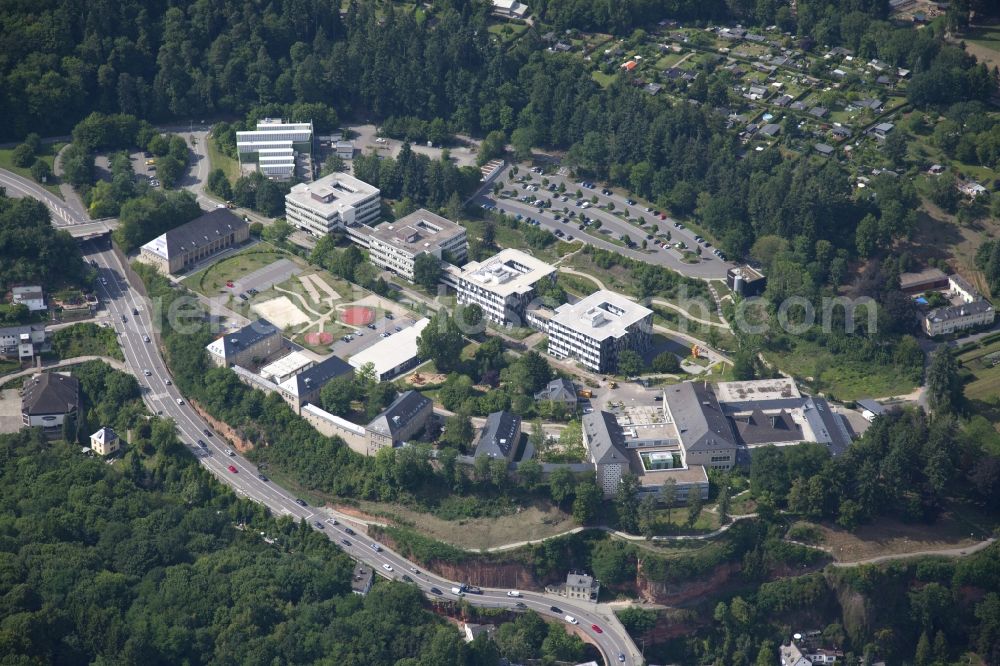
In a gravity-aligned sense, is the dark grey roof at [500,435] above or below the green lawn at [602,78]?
below

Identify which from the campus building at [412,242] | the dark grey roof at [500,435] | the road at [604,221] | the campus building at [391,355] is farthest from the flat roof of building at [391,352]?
the road at [604,221]

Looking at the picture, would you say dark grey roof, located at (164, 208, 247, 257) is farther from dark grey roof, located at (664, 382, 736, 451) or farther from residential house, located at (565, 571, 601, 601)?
residential house, located at (565, 571, 601, 601)

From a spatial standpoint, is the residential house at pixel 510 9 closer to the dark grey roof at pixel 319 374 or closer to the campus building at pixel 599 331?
the campus building at pixel 599 331

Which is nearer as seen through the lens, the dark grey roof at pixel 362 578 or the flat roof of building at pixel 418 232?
the dark grey roof at pixel 362 578

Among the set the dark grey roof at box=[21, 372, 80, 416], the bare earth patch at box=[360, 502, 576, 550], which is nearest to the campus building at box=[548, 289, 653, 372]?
the bare earth patch at box=[360, 502, 576, 550]

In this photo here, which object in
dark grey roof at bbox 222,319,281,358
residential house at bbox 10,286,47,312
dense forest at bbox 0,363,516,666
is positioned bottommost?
dense forest at bbox 0,363,516,666

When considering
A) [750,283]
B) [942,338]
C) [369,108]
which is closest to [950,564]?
[942,338]

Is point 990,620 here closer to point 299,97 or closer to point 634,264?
point 634,264
